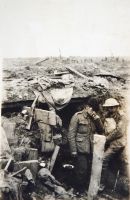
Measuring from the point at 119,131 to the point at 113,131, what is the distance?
0.05 m

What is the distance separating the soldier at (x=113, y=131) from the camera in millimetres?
3117

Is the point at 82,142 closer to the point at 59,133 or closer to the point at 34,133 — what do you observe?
the point at 59,133

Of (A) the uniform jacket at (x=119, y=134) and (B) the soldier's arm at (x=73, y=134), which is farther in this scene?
(B) the soldier's arm at (x=73, y=134)

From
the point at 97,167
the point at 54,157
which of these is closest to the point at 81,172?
the point at 97,167

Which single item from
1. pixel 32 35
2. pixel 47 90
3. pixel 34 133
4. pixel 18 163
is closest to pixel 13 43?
pixel 32 35

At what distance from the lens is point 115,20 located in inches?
124

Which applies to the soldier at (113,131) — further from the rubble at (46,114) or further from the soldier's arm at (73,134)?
the soldier's arm at (73,134)

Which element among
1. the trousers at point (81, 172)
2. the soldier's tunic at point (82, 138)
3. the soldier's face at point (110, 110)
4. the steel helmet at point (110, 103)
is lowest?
the trousers at point (81, 172)

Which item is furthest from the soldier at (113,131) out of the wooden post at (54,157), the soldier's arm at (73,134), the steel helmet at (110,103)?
the wooden post at (54,157)

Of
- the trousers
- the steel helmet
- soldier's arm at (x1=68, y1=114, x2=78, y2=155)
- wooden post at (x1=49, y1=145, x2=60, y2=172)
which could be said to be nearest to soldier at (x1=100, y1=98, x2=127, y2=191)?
the steel helmet

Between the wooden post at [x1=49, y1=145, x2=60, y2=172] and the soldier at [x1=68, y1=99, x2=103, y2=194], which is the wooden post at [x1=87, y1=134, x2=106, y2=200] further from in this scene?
the wooden post at [x1=49, y1=145, x2=60, y2=172]

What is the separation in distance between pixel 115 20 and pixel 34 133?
1.10 meters

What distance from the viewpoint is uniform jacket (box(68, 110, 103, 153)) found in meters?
3.18

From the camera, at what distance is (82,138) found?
Result: 3203mm
